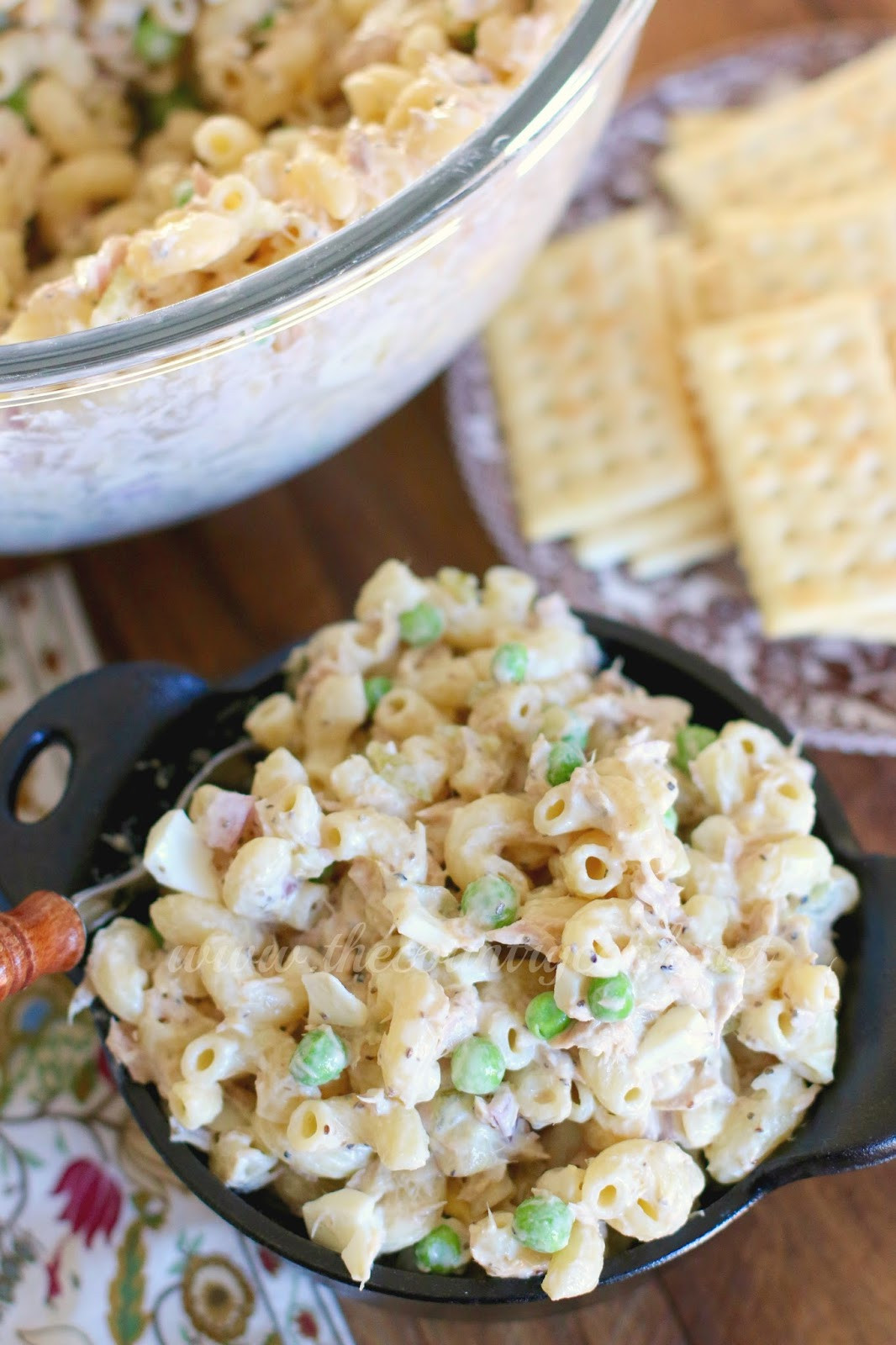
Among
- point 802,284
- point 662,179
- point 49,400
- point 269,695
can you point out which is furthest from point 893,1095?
point 662,179

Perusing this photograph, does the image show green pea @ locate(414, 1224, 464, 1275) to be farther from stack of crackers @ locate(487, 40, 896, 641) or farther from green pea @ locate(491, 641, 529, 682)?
stack of crackers @ locate(487, 40, 896, 641)

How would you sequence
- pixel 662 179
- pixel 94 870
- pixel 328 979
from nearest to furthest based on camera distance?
pixel 328 979
pixel 94 870
pixel 662 179

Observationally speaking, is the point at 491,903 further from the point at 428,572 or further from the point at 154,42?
the point at 154,42

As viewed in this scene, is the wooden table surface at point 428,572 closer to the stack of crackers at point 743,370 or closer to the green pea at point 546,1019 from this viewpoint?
the stack of crackers at point 743,370

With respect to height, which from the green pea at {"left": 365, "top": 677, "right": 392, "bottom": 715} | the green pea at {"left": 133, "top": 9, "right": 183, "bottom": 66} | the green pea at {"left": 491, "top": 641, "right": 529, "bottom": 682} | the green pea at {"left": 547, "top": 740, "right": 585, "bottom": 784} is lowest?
the green pea at {"left": 547, "top": 740, "right": 585, "bottom": 784}

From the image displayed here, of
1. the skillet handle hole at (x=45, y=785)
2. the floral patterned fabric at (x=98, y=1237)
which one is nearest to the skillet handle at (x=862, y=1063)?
the floral patterned fabric at (x=98, y=1237)

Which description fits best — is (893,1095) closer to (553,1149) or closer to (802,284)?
(553,1149)

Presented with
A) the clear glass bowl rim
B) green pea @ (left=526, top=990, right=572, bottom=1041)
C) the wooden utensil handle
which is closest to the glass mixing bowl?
the clear glass bowl rim

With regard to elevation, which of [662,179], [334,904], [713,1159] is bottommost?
[713,1159]
